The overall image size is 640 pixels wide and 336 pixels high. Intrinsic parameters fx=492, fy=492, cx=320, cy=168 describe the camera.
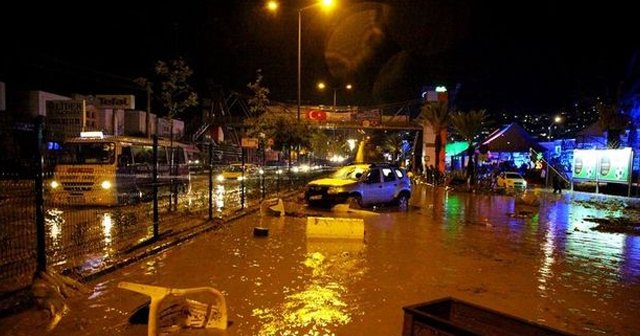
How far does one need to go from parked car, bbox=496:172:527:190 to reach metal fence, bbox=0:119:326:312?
61.3ft

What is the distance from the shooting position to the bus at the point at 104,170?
15234 millimetres

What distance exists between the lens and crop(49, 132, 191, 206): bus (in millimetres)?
15234

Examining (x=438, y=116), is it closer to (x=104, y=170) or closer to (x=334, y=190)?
(x=334, y=190)

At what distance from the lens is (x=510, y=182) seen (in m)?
30.2

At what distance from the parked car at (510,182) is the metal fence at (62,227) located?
736 inches

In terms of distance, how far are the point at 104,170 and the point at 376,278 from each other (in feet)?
37.7

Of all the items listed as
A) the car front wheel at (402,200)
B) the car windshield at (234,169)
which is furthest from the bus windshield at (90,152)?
the car windshield at (234,169)

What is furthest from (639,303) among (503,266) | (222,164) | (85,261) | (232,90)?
(232,90)

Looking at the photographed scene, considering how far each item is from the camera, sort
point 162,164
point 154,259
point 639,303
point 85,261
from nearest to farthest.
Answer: point 639,303 → point 85,261 → point 154,259 → point 162,164

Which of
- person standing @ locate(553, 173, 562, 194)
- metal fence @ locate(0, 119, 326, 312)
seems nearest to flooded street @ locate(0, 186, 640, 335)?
metal fence @ locate(0, 119, 326, 312)

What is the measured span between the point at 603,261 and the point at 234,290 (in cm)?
732

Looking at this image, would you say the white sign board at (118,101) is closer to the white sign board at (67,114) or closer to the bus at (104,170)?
the white sign board at (67,114)

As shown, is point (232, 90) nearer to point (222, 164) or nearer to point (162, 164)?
point (222, 164)

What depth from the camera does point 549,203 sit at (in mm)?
22766
